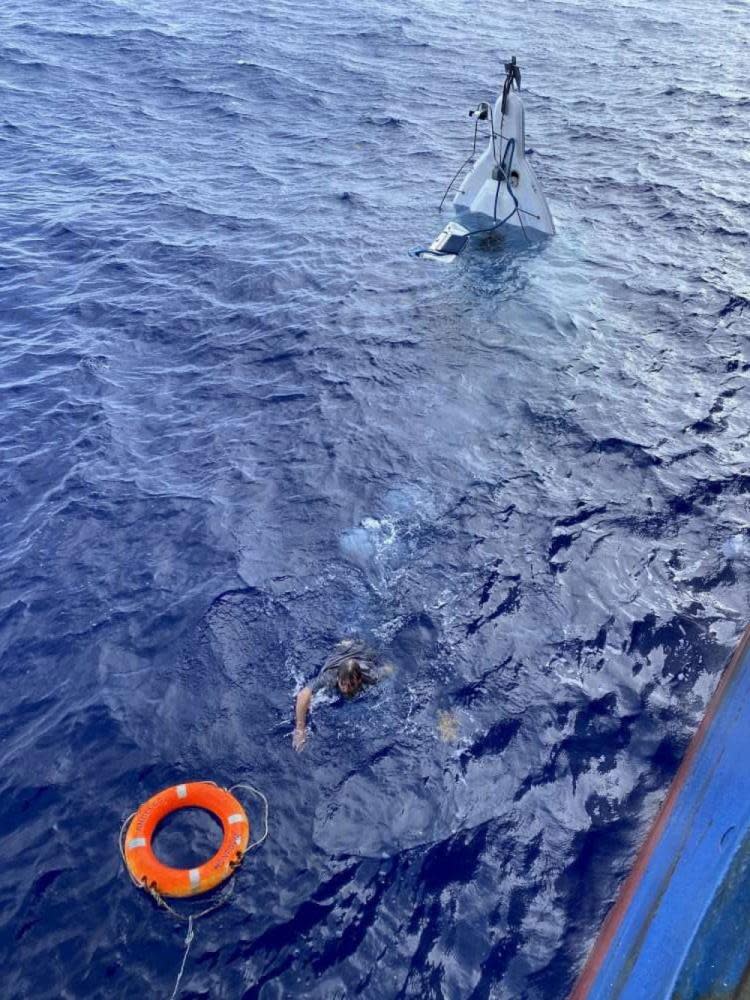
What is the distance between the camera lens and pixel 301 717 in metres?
8.58

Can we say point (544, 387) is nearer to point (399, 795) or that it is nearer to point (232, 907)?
point (399, 795)

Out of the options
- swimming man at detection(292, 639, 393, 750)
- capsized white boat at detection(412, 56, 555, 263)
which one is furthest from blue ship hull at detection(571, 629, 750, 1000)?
capsized white boat at detection(412, 56, 555, 263)

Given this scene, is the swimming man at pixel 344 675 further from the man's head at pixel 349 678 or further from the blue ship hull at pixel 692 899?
the blue ship hull at pixel 692 899

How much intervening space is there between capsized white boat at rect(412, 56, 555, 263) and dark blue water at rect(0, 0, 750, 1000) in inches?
22.1

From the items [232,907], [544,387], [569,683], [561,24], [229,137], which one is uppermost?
[561,24]

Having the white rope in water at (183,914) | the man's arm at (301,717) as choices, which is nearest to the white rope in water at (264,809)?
the white rope in water at (183,914)

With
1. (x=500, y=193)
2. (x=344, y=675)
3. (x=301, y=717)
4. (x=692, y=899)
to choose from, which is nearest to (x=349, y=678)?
(x=344, y=675)

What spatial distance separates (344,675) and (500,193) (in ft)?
42.7

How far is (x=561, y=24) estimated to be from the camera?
115 feet

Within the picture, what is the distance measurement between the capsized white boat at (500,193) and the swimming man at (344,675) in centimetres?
1068

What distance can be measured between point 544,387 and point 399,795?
7825 mm

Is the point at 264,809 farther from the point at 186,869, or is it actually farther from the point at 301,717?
the point at 301,717

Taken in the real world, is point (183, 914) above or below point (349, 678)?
below

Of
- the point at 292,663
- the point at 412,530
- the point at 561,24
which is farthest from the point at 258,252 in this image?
the point at 561,24
